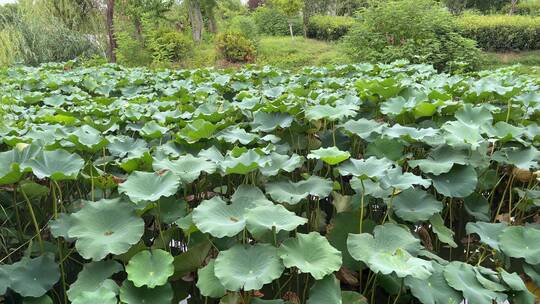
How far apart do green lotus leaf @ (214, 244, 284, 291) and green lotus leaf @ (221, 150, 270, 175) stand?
26 centimetres

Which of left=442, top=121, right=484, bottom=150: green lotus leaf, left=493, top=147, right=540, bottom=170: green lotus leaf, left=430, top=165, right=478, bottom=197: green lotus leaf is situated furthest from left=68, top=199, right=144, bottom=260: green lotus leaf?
left=493, top=147, right=540, bottom=170: green lotus leaf

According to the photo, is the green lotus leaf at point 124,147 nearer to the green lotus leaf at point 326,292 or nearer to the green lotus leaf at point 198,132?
the green lotus leaf at point 198,132

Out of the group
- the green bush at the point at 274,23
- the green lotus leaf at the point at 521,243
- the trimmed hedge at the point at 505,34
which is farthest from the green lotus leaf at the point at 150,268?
the green bush at the point at 274,23

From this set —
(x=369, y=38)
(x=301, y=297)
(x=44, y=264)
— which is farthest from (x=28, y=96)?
(x=369, y=38)

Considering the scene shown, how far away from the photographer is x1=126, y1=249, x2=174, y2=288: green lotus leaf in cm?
109

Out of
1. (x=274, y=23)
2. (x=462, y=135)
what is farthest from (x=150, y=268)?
(x=274, y=23)

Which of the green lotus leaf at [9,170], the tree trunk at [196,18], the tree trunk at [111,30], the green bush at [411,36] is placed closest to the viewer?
the green lotus leaf at [9,170]

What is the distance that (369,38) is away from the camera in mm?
9039

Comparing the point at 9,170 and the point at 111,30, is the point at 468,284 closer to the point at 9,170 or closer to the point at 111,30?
the point at 9,170

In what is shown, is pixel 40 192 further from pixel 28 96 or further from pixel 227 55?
pixel 227 55

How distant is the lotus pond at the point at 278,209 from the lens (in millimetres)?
1121

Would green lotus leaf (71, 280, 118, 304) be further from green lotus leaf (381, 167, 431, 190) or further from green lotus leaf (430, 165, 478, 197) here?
green lotus leaf (430, 165, 478, 197)

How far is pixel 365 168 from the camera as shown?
4.43 ft

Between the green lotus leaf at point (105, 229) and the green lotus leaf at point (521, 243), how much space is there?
98 cm
